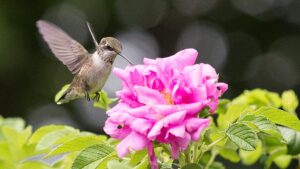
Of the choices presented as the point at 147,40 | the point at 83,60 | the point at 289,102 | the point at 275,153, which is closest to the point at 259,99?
the point at 289,102

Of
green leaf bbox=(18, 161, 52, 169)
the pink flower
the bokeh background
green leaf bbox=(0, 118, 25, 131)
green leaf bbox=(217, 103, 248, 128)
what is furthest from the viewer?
the bokeh background

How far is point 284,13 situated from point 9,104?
196 inches

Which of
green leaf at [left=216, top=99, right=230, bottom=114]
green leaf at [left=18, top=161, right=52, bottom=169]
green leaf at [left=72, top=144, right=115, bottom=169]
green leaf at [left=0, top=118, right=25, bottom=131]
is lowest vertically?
green leaf at [left=0, top=118, right=25, bottom=131]

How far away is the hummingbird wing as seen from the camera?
265 cm

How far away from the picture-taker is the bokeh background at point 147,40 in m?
9.35

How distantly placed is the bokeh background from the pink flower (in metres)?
7.07

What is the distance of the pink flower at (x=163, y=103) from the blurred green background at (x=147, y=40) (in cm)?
711

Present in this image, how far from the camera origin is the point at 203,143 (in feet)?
5.46

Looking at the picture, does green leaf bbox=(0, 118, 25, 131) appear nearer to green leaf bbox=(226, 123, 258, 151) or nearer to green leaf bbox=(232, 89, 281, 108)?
green leaf bbox=(232, 89, 281, 108)

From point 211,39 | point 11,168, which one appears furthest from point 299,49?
point 11,168

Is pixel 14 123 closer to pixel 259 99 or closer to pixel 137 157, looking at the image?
pixel 259 99

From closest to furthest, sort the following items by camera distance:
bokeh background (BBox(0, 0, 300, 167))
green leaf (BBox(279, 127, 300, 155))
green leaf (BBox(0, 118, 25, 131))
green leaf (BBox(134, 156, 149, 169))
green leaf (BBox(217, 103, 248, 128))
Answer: green leaf (BBox(134, 156, 149, 169))
green leaf (BBox(279, 127, 300, 155))
green leaf (BBox(217, 103, 248, 128))
green leaf (BBox(0, 118, 25, 131))
bokeh background (BBox(0, 0, 300, 167))

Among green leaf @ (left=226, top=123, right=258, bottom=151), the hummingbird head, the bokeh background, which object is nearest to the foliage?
green leaf @ (left=226, top=123, right=258, bottom=151)

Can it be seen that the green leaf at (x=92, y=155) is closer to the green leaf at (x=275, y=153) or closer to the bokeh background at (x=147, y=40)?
the green leaf at (x=275, y=153)
